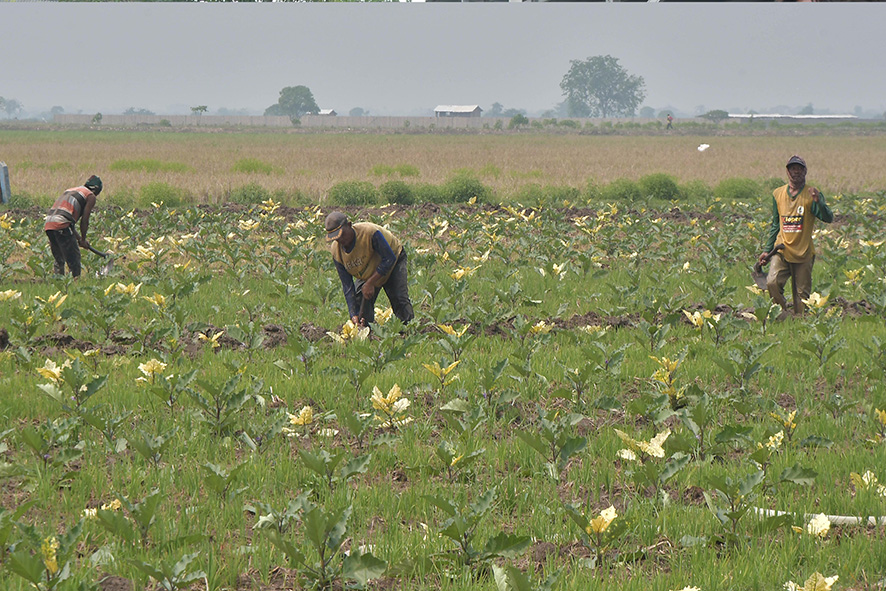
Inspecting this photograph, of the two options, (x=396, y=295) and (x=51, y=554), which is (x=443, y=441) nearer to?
(x=51, y=554)

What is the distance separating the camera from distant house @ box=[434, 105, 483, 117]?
15412cm

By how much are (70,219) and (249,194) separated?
12.2 metres

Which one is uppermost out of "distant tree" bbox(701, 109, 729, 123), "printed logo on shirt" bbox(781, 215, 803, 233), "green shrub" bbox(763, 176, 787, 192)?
"distant tree" bbox(701, 109, 729, 123)

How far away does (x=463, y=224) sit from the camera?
16.8 metres

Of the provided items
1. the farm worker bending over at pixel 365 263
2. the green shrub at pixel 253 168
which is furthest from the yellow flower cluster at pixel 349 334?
the green shrub at pixel 253 168

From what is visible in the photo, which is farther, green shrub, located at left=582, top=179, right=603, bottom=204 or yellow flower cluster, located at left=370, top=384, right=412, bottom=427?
green shrub, located at left=582, top=179, right=603, bottom=204

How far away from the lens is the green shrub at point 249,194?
23.0 metres

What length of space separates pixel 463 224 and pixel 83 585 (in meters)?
14.0

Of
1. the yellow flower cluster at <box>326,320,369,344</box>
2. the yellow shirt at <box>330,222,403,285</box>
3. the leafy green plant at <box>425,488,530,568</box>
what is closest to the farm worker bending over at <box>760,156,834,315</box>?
the yellow shirt at <box>330,222,403,285</box>

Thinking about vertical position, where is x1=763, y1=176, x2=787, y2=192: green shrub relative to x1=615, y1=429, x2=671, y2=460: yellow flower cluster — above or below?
above

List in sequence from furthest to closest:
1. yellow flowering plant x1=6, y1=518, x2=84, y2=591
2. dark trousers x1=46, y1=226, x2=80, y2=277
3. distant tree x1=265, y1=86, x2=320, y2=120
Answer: distant tree x1=265, y1=86, x2=320, y2=120, dark trousers x1=46, y1=226, x2=80, y2=277, yellow flowering plant x1=6, y1=518, x2=84, y2=591

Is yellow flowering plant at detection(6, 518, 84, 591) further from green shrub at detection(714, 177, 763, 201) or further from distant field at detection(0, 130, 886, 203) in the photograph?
green shrub at detection(714, 177, 763, 201)

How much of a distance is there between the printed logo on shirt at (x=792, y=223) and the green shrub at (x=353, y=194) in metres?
15.0

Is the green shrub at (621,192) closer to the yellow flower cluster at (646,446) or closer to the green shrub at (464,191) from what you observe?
the green shrub at (464,191)
